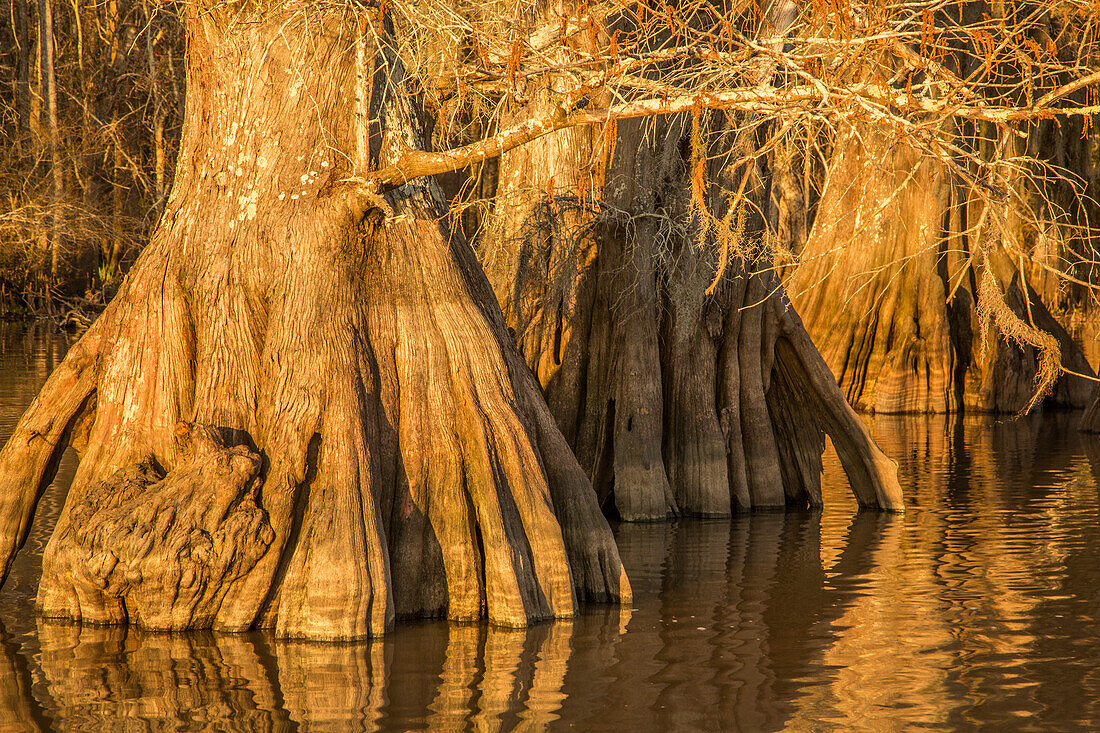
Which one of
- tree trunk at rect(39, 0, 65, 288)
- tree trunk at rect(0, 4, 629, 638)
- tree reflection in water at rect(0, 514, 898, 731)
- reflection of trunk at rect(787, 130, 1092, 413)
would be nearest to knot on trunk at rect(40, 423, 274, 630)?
tree trunk at rect(0, 4, 629, 638)

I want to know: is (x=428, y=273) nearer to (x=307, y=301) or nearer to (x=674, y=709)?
(x=307, y=301)

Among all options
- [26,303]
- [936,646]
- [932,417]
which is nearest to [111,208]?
[26,303]

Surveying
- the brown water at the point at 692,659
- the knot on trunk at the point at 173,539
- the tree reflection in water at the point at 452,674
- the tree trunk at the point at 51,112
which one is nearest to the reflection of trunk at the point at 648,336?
the brown water at the point at 692,659

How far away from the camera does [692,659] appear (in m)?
6.57

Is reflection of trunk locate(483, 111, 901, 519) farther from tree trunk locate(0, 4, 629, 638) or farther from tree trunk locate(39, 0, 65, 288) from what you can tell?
tree trunk locate(39, 0, 65, 288)

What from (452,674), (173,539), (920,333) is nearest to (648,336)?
(452,674)

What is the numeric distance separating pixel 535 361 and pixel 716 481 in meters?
1.86

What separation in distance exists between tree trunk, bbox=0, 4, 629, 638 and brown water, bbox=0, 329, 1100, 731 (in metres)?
0.31

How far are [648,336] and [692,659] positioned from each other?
178 inches

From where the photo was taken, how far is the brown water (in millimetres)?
5664

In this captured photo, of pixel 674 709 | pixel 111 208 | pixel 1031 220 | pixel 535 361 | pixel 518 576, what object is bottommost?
pixel 674 709

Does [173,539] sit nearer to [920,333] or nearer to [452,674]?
[452,674]

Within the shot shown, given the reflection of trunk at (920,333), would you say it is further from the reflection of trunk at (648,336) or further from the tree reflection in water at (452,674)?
the tree reflection in water at (452,674)

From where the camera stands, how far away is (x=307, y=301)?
7.27m
